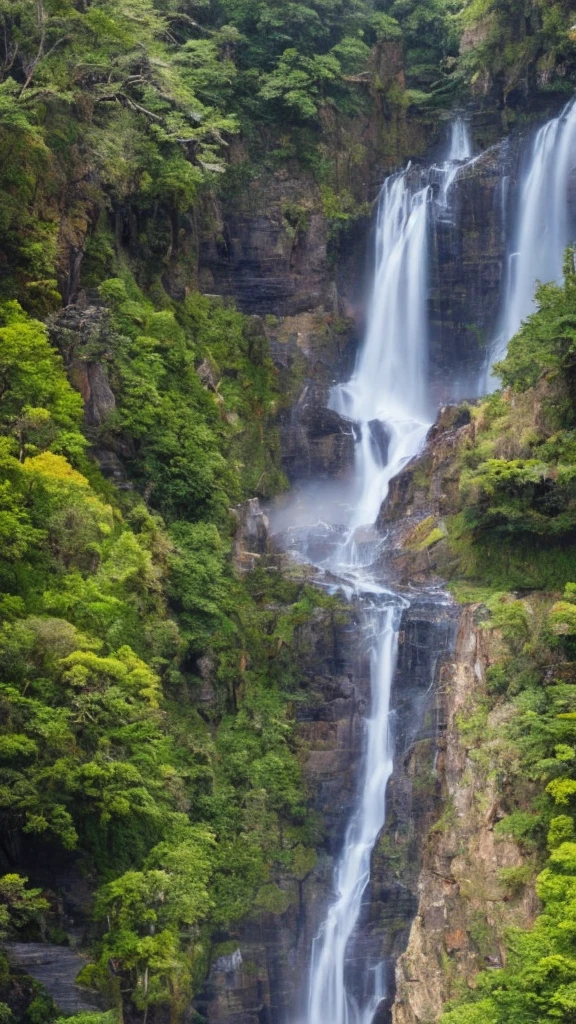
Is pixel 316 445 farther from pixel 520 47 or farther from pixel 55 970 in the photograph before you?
pixel 55 970

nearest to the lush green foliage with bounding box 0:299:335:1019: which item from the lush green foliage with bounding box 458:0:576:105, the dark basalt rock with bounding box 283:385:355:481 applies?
Answer: the dark basalt rock with bounding box 283:385:355:481

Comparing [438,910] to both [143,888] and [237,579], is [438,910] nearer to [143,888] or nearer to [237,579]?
[143,888]

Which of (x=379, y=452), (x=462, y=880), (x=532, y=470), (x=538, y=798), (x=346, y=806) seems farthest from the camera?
(x=379, y=452)

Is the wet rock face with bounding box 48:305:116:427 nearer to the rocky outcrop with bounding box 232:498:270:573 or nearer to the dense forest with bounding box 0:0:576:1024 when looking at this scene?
the dense forest with bounding box 0:0:576:1024

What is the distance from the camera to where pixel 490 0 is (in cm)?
3922

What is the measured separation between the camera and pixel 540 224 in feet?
122

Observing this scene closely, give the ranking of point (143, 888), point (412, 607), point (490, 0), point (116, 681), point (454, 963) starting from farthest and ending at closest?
point (490, 0) < point (412, 607) < point (454, 963) < point (116, 681) < point (143, 888)

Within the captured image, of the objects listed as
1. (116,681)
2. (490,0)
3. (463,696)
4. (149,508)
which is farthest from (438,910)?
(490,0)

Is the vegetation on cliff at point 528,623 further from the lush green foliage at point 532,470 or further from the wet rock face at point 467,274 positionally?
the wet rock face at point 467,274

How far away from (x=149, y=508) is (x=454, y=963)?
12.4 m

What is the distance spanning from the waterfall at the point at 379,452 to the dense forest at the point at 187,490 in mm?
1251

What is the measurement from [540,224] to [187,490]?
1666 cm

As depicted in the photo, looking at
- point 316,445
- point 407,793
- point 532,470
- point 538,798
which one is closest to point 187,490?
point 532,470

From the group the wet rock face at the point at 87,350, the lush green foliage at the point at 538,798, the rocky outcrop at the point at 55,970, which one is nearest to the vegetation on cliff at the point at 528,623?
the lush green foliage at the point at 538,798
